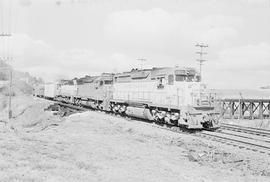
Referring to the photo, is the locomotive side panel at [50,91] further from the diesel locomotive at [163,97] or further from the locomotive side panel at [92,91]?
the diesel locomotive at [163,97]

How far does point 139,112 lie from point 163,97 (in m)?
3.30

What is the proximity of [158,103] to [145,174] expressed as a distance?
511 inches

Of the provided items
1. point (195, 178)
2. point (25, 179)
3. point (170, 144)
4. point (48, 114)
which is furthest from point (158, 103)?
point (48, 114)

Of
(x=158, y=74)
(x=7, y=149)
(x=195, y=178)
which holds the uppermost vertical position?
(x=158, y=74)

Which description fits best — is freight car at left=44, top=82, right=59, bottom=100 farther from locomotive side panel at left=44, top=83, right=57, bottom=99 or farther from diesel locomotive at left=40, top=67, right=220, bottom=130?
diesel locomotive at left=40, top=67, right=220, bottom=130

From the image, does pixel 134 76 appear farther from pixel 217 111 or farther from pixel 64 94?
pixel 64 94

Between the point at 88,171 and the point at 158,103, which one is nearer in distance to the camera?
the point at 88,171

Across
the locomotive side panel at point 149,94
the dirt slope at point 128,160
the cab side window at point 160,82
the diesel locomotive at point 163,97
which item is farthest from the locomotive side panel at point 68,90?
the dirt slope at point 128,160

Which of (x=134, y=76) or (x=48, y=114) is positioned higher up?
(x=134, y=76)

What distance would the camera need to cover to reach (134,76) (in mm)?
26703

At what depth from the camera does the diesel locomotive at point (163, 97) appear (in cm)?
1984

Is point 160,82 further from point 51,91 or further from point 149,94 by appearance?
point 51,91

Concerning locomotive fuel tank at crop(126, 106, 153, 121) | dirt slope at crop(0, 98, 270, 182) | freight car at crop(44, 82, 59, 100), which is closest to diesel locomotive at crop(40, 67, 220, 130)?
locomotive fuel tank at crop(126, 106, 153, 121)

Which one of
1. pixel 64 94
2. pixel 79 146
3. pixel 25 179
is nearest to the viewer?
pixel 25 179
